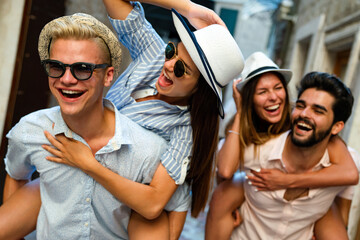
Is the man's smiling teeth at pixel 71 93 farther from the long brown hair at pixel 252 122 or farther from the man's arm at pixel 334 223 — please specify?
the man's arm at pixel 334 223

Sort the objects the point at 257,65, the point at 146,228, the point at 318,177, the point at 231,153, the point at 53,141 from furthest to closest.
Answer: the point at 257,65 → the point at 231,153 → the point at 318,177 → the point at 146,228 → the point at 53,141

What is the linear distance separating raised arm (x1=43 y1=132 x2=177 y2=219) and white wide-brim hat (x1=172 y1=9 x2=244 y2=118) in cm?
65

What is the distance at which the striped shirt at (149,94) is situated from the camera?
2.31 meters

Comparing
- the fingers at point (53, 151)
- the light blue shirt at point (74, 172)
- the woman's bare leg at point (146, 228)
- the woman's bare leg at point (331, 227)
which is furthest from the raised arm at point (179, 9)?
the woman's bare leg at point (331, 227)

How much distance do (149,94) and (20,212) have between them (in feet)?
3.54

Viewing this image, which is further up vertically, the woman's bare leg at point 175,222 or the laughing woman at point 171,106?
the laughing woman at point 171,106

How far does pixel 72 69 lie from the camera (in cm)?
185

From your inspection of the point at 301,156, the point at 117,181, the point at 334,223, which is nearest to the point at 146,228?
the point at 117,181

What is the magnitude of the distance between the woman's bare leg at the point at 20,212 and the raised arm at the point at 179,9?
1211mm

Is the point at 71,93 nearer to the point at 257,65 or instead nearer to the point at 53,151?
the point at 53,151

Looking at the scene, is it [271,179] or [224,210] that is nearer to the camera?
[271,179]

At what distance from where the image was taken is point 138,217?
2357 millimetres

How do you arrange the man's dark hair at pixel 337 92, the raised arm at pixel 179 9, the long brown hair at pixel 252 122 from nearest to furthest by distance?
the raised arm at pixel 179 9 → the man's dark hair at pixel 337 92 → the long brown hair at pixel 252 122

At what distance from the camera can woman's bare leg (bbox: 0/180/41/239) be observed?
219 cm
